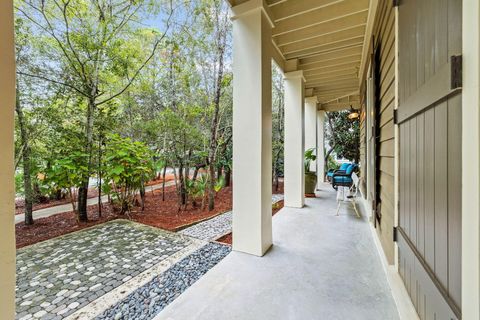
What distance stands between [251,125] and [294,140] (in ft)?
7.91

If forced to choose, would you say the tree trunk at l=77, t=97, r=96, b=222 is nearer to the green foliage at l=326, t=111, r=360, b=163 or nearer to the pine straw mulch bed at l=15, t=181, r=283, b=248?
the pine straw mulch bed at l=15, t=181, r=283, b=248

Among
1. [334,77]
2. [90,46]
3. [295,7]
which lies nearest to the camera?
[295,7]

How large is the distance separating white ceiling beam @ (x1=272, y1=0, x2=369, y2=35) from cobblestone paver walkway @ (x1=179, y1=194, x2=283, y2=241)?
135 inches

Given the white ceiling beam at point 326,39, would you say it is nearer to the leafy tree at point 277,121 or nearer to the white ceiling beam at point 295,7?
the white ceiling beam at point 295,7

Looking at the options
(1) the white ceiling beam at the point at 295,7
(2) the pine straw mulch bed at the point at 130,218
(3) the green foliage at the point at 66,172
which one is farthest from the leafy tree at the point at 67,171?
(1) the white ceiling beam at the point at 295,7

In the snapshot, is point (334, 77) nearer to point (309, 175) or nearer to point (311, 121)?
point (311, 121)

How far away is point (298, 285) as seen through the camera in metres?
1.97

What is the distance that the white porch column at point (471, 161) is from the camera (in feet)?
2.20

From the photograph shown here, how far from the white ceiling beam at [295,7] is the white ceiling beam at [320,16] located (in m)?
0.30

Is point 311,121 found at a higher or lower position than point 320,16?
lower

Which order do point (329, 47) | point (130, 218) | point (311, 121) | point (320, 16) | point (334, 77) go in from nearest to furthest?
point (320, 16) → point (329, 47) → point (130, 218) → point (334, 77) → point (311, 121)

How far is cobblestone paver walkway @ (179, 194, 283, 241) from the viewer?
3266 mm

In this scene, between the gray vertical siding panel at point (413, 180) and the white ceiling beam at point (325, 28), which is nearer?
the gray vertical siding panel at point (413, 180)

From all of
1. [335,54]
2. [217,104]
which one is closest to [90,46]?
[217,104]
